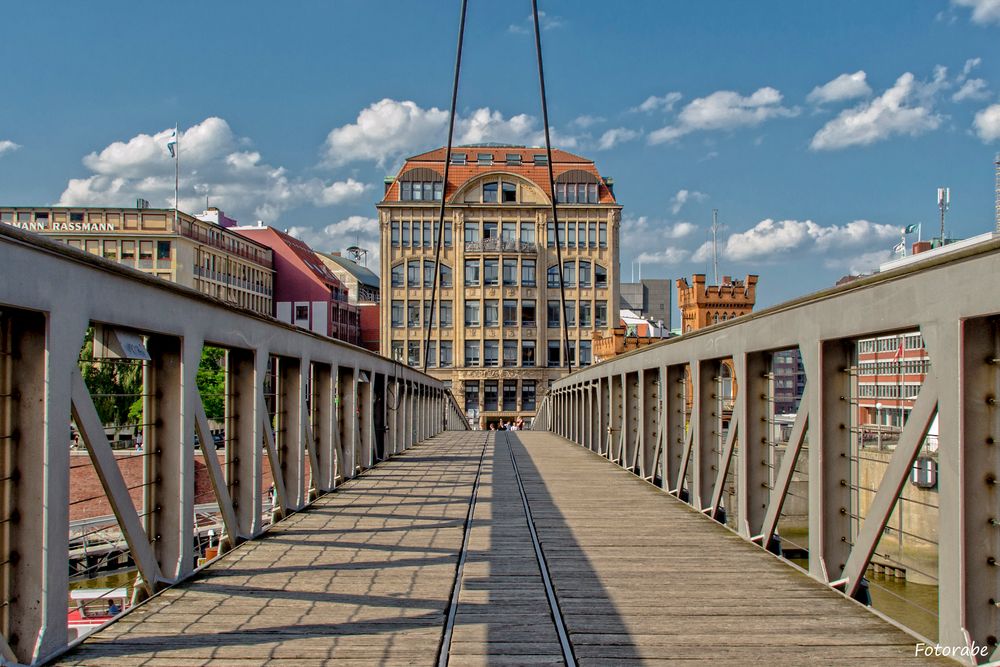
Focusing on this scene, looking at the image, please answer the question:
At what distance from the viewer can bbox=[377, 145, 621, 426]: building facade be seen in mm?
70750

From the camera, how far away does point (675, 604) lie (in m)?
5.93

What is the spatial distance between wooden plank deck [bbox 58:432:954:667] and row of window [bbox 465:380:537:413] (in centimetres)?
6056

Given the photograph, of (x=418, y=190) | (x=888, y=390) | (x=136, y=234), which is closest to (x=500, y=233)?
(x=418, y=190)

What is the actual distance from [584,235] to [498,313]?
358 inches

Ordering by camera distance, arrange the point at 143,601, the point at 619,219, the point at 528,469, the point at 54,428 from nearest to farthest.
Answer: the point at 54,428 → the point at 143,601 → the point at 528,469 → the point at 619,219

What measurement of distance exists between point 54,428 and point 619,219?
69.4 meters

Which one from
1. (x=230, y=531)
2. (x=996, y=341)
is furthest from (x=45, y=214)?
(x=996, y=341)

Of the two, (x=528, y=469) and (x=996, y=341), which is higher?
(x=996, y=341)

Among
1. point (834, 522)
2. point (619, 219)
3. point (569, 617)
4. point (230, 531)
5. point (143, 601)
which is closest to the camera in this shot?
point (569, 617)

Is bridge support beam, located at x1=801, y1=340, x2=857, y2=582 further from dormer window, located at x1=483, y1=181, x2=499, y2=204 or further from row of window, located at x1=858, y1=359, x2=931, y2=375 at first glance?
dormer window, located at x1=483, y1=181, x2=499, y2=204

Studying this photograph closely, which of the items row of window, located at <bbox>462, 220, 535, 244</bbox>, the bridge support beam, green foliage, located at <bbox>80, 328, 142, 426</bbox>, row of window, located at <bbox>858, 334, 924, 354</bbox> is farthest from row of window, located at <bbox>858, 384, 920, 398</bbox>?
green foliage, located at <bbox>80, 328, 142, 426</bbox>

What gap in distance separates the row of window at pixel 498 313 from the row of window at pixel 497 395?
458cm

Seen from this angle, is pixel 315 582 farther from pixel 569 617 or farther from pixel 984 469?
pixel 984 469

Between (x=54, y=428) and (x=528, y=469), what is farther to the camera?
(x=528, y=469)
